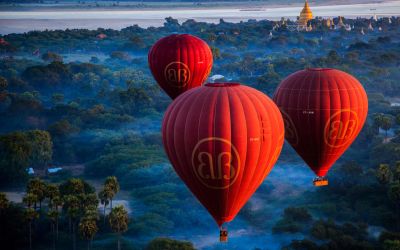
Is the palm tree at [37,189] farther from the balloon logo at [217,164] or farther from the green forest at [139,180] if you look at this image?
the balloon logo at [217,164]

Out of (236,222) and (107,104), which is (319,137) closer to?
(236,222)

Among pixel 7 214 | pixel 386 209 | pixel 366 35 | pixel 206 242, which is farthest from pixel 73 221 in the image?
pixel 366 35

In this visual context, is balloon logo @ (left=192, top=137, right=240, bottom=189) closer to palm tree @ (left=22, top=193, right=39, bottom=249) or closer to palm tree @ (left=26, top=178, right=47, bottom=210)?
palm tree @ (left=22, top=193, right=39, bottom=249)

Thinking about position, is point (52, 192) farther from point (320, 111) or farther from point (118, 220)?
point (320, 111)

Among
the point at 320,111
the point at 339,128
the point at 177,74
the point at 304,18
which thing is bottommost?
the point at 304,18

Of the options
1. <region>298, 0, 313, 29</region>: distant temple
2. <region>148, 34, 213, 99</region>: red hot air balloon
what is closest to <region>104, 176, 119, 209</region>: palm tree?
<region>148, 34, 213, 99</region>: red hot air balloon

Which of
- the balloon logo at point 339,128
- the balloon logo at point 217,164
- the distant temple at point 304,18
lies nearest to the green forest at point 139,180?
the balloon logo at point 339,128

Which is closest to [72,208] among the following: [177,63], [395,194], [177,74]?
[177,74]
